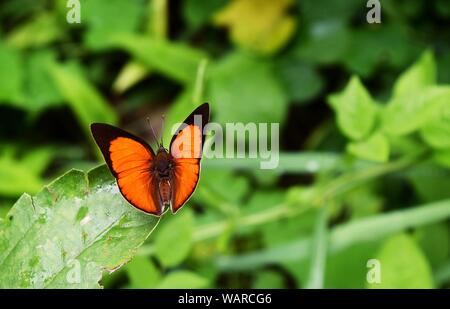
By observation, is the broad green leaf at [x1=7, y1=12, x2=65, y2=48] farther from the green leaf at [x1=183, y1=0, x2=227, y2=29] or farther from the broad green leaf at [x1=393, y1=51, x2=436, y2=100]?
the broad green leaf at [x1=393, y1=51, x2=436, y2=100]

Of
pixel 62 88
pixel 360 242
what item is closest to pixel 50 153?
pixel 62 88

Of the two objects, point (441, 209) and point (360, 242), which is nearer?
point (441, 209)

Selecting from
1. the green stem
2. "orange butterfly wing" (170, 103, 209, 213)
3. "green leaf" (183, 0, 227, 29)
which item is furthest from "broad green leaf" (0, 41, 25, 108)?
"orange butterfly wing" (170, 103, 209, 213)

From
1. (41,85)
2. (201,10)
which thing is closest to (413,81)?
(201,10)

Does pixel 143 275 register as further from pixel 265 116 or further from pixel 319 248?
pixel 265 116

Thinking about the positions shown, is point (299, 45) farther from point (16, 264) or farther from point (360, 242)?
point (16, 264)

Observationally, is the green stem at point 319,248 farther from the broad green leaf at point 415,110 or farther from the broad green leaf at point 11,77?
the broad green leaf at point 11,77

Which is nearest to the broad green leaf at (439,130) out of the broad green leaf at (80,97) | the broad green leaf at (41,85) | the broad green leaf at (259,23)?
the broad green leaf at (259,23)
